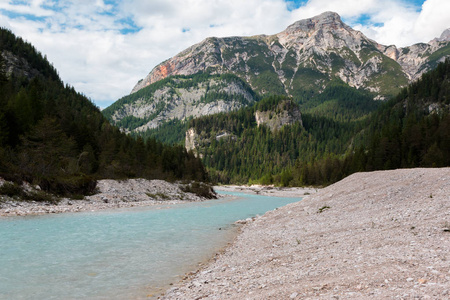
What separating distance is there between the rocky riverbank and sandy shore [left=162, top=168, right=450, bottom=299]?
25923mm

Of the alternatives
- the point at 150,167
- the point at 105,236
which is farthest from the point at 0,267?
the point at 150,167

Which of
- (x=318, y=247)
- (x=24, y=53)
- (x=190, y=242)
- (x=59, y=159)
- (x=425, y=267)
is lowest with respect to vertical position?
(x=190, y=242)

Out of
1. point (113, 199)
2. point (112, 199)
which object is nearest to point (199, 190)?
point (113, 199)

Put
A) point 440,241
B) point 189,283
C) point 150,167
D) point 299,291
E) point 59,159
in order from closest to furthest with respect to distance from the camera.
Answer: point 299,291
point 440,241
point 189,283
point 59,159
point 150,167

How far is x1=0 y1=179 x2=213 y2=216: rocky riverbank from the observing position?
30812 mm

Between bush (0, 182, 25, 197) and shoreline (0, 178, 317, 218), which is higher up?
bush (0, 182, 25, 197)

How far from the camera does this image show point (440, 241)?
9539 millimetres

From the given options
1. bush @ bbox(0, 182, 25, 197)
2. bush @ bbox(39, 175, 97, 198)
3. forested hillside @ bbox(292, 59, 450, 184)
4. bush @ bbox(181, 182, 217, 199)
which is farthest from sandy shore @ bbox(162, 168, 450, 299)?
forested hillside @ bbox(292, 59, 450, 184)

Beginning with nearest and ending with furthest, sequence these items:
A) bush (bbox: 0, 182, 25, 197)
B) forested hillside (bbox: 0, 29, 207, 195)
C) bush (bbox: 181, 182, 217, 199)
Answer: bush (bbox: 0, 182, 25, 197) < forested hillside (bbox: 0, 29, 207, 195) < bush (bbox: 181, 182, 217, 199)

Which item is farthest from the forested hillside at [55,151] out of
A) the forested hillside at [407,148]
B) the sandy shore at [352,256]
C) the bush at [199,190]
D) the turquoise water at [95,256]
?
the forested hillside at [407,148]

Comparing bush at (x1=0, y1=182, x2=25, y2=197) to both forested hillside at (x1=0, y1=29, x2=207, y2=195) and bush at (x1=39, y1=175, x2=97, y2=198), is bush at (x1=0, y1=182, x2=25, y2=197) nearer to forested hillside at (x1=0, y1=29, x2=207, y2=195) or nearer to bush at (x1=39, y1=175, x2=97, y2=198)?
forested hillside at (x1=0, y1=29, x2=207, y2=195)

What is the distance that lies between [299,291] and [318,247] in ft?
20.0

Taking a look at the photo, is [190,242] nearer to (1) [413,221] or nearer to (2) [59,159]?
(1) [413,221]

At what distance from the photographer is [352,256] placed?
976 cm
